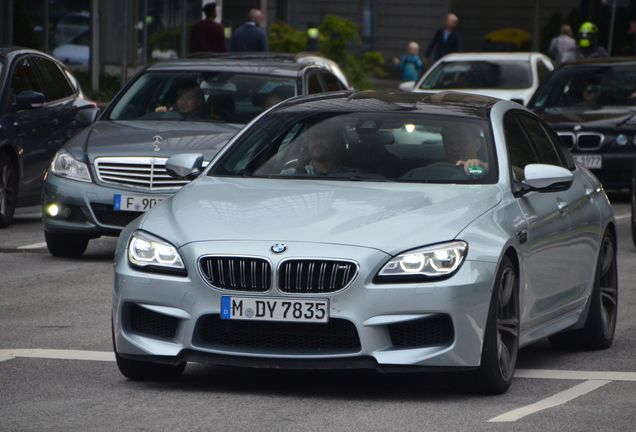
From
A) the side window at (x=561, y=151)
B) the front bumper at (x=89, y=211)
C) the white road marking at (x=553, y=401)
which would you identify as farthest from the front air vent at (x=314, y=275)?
the front bumper at (x=89, y=211)

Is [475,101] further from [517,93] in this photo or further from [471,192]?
[517,93]

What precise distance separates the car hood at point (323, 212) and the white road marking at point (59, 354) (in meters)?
1.03

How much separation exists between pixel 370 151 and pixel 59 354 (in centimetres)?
188

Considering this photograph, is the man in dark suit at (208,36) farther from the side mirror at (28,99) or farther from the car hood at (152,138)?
the car hood at (152,138)

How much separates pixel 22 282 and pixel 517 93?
1517cm

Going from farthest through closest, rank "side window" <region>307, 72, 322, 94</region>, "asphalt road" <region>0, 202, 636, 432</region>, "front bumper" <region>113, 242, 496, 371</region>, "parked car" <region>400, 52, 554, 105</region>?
"parked car" <region>400, 52, 554, 105</region>
"side window" <region>307, 72, 322, 94</region>
"front bumper" <region>113, 242, 496, 371</region>
"asphalt road" <region>0, 202, 636, 432</region>

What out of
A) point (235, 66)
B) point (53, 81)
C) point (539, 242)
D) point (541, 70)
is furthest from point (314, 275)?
point (541, 70)

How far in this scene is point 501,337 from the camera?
816cm

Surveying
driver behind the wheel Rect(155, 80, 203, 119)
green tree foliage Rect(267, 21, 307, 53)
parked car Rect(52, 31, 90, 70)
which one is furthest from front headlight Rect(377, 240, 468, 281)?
green tree foliage Rect(267, 21, 307, 53)

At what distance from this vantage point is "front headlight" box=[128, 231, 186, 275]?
25.8 feet

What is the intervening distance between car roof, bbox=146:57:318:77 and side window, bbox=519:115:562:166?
18.8 ft

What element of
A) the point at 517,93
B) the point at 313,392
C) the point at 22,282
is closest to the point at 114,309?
the point at 313,392

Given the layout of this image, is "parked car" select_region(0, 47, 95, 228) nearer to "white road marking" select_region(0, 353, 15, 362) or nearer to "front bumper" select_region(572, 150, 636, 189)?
"front bumper" select_region(572, 150, 636, 189)

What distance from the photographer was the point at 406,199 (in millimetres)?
8305
